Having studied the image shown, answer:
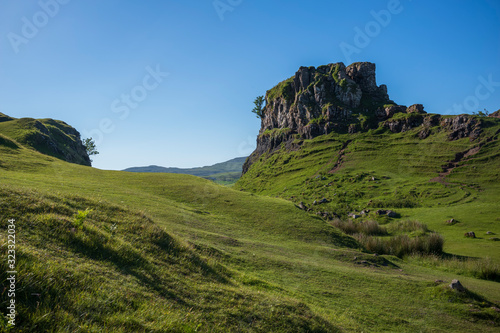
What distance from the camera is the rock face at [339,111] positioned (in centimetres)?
9397

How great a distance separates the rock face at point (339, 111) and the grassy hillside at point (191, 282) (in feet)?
278

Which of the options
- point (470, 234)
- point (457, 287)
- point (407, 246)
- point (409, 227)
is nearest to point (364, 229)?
point (409, 227)

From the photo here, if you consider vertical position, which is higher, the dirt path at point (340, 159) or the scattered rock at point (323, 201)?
the dirt path at point (340, 159)

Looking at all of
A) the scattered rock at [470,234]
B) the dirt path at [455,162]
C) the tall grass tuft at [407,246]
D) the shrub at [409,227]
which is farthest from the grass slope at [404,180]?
the tall grass tuft at [407,246]

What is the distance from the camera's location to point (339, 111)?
386ft

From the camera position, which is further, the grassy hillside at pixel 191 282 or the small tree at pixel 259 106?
the small tree at pixel 259 106

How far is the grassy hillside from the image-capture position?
6219mm

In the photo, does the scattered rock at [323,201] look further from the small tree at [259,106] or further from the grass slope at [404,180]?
the small tree at [259,106]

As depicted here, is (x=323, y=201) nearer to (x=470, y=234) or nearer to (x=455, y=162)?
(x=470, y=234)

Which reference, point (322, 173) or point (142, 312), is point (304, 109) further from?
point (142, 312)

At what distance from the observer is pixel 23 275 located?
589cm

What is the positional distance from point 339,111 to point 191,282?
393 feet

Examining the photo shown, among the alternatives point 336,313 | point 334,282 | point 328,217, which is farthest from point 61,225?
point 328,217

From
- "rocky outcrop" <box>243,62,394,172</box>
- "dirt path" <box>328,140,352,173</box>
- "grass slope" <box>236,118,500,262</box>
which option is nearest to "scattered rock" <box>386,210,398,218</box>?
"grass slope" <box>236,118,500,262</box>
